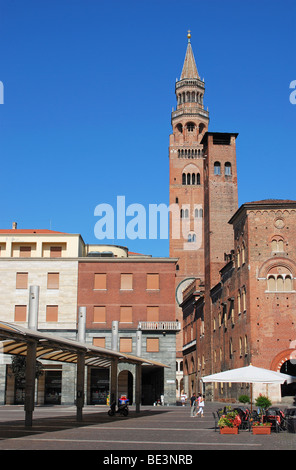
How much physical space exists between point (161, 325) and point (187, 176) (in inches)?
2227

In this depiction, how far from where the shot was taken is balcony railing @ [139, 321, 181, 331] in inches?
1861

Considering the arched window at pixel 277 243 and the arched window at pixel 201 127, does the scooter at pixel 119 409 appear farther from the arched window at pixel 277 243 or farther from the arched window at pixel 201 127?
the arched window at pixel 201 127

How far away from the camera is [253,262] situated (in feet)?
146

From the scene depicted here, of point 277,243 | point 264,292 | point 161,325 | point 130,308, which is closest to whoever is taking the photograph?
point 264,292

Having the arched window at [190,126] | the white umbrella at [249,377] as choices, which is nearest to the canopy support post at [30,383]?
the white umbrella at [249,377]

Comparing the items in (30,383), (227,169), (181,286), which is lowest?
(30,383)

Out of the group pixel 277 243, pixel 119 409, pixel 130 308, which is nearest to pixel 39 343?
pixel 119 409

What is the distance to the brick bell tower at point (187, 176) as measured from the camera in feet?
312

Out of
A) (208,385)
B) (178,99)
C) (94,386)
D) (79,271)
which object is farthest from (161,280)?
(178,99)

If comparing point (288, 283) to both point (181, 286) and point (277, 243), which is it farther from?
point (181, 286)

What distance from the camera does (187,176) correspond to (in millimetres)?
101062

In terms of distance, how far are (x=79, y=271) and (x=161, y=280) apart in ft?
23.1
